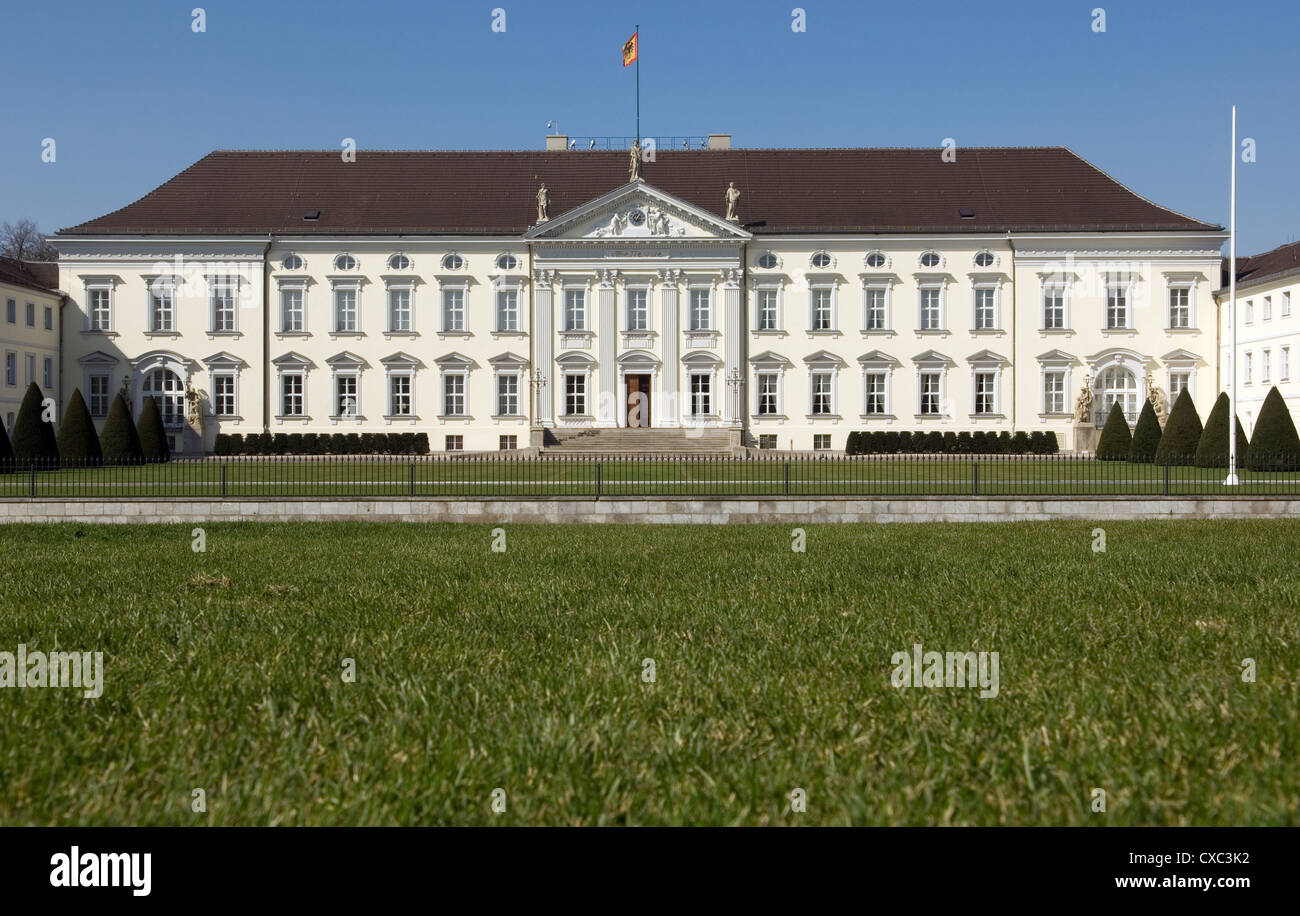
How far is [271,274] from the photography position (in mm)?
50250

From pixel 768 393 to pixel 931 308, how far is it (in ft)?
29.3

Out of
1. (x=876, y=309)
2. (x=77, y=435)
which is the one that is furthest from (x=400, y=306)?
(x=876, y=309)

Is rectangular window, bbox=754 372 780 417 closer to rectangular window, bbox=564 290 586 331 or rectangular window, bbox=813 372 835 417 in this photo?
rectangular window, bbox=813 372 835 417

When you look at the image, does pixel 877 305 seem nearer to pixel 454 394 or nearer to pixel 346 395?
pixel 454 394

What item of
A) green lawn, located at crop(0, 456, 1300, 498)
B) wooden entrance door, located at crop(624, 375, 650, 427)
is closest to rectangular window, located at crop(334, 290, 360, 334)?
wooden entrance door, located at crop(624, 375, 650, 427)

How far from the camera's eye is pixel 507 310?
50.8 m

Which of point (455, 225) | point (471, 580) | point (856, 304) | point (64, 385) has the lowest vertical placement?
point (471, 580)

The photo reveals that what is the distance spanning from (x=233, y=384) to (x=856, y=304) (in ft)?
101

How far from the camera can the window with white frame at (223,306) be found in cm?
5034

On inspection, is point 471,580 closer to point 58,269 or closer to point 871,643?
point 871,643

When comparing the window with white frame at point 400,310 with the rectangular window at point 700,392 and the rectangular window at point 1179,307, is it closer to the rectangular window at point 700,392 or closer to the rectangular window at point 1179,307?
the rectangular window at point 700,392

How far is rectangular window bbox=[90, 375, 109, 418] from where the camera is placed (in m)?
50.1

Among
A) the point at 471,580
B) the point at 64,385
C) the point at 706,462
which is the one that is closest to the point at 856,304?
the point at 706,462

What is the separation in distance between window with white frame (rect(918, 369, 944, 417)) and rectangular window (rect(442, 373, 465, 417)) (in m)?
22.6
